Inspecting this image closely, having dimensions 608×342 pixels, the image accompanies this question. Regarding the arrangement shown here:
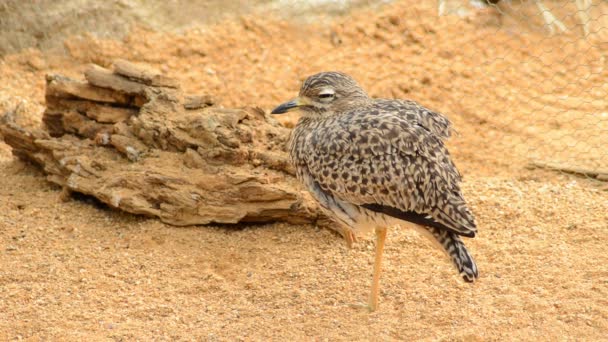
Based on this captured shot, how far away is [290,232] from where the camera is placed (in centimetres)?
584

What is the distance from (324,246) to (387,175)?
113cm

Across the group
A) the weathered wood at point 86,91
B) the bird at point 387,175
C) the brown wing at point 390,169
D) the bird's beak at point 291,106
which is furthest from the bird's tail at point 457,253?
the weathered wood at point 86,91

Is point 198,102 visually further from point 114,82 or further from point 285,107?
point 285,107

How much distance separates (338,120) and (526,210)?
193cm

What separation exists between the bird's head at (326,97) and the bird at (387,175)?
132mm

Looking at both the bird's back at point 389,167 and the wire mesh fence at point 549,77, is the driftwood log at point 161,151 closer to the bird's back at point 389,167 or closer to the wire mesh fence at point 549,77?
the bird's back at point 389,167

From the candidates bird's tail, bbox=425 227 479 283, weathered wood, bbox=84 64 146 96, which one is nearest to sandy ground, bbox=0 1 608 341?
bird's tail, bbox=425 227 479 283

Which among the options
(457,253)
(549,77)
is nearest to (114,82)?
(457,253)

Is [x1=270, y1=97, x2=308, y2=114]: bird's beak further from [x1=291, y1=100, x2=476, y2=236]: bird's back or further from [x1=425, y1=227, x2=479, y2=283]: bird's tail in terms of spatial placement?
[x1=425, y1=227, x2=479, y2=283]: bird's tail

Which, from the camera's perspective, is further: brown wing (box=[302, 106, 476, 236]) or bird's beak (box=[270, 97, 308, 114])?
bird's beak (box=[270, 97, 308, 114])

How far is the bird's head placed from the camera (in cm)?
534

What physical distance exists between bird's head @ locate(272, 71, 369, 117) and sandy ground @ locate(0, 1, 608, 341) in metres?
0.99

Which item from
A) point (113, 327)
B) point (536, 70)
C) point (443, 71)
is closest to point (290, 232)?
point (113, 327)

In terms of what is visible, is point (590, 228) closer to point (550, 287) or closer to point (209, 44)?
point (550, 287)
